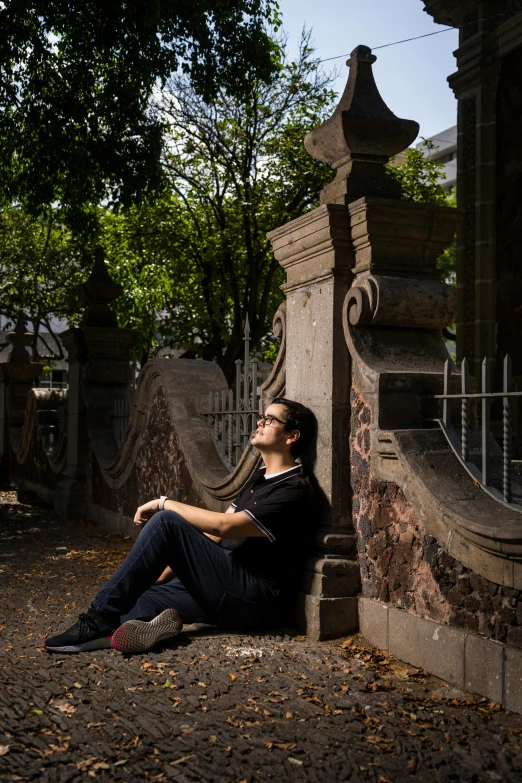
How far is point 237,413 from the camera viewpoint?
6.68 meters

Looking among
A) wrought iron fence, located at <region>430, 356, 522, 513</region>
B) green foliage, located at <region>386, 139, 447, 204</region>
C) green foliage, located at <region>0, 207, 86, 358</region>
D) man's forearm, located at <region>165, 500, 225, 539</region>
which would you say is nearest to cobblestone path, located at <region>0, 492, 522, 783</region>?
man's forearm, located at <region>165, 500, 225, 539</region>

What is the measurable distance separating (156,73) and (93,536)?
19.9 ft

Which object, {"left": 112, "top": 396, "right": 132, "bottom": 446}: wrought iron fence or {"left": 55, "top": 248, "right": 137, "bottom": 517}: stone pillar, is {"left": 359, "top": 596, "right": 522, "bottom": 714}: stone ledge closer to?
{"left": 112, "top": 396, "right": 132, "bottom": 446}: wrought iron fence

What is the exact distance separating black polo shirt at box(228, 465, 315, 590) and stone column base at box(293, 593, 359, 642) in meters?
0.20

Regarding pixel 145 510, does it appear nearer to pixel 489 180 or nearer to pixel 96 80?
pixel 489 180

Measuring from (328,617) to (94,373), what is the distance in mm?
6506

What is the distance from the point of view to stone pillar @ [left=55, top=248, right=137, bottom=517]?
10438 millimetres

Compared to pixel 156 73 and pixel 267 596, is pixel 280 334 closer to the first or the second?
pixel 267 596

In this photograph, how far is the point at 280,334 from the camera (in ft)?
17.9

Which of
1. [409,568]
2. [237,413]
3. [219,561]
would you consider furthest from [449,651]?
[237,413]

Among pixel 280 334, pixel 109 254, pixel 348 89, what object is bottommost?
pixel 280 334

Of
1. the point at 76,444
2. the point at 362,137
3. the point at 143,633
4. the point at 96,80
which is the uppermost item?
the point at 96,80

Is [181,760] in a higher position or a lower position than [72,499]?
lower

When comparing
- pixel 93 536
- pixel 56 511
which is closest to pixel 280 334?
pixel 93 536
